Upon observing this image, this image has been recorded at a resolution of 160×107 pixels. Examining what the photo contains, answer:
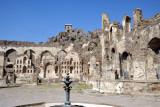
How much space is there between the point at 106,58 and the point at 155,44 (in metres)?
7.81

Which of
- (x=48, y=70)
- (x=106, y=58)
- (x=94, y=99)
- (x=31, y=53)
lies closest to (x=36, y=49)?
(x=31, y=53)

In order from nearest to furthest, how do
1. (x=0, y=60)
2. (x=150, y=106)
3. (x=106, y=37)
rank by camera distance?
(x=150, y=106)
(x=106, y=37)
(x=0, y=60)

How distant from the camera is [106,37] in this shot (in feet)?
84.7

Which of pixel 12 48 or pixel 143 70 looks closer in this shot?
pixel 143 70

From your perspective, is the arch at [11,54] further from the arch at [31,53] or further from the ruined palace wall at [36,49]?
the arch at [31,53]

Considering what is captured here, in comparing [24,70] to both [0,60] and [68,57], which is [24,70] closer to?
[0,60]

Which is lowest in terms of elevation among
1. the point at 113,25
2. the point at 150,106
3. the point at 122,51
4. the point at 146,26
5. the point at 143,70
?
the point at 150,106

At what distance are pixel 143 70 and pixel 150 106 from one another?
668cm

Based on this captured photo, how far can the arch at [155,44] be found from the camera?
14739mm

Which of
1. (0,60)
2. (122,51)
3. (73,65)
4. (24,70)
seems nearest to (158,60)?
(122,51)

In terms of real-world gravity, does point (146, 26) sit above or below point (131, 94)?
above

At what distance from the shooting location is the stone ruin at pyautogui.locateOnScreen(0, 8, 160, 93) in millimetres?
14031

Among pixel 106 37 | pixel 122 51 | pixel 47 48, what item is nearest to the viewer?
pixel 122 51

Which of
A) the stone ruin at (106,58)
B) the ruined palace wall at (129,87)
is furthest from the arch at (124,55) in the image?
the ruined palace wall at (129,87)
